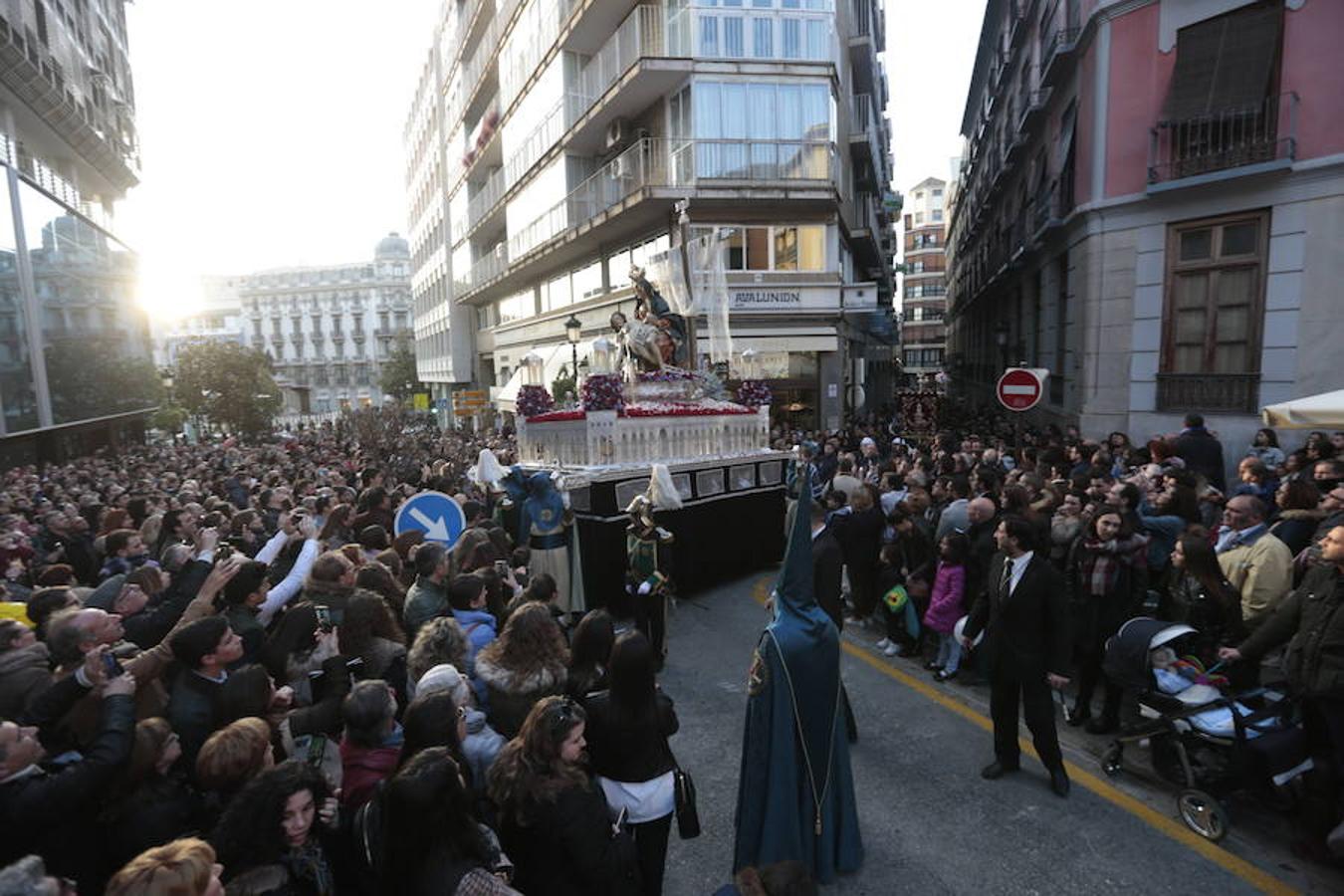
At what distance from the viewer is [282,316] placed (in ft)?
304

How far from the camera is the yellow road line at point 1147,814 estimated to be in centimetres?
374

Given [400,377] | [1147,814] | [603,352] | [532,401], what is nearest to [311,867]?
[1147,814]

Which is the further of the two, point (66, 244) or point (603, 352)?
point (66, 244)

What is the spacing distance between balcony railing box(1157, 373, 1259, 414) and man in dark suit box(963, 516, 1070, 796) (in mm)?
10286

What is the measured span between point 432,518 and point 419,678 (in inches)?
119

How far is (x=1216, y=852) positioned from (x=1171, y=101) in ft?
43.2

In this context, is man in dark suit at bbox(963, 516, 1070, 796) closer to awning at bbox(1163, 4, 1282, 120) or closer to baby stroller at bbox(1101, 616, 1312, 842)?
baby stroller at bbox(1101, 616, 1312, 842)

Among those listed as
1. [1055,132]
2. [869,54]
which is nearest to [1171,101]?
[1055,132]

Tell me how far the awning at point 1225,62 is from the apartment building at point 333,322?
88083mm

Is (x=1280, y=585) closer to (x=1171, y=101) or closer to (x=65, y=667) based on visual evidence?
(x=65, y=667)

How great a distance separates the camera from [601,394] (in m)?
8.82

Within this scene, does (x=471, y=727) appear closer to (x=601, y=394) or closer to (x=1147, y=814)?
(x=1147, y=814)

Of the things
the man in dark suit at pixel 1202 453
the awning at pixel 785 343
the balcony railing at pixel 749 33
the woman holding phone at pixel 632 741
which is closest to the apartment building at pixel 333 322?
the balcony railing at pixel 749 33

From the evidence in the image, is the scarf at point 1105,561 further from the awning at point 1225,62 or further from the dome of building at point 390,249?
the dome of building at point 390,249
